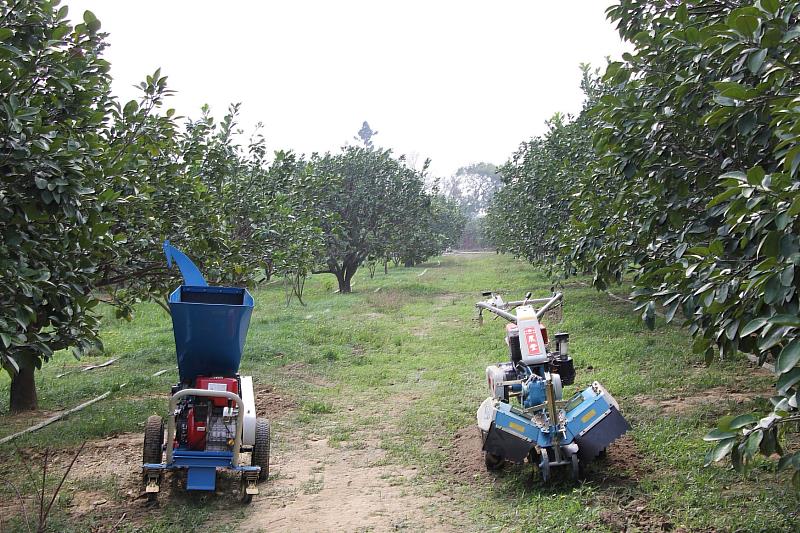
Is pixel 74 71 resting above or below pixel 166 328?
above

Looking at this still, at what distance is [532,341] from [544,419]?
0.70 meters

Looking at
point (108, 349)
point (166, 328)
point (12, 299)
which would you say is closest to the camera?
point (12, 299)

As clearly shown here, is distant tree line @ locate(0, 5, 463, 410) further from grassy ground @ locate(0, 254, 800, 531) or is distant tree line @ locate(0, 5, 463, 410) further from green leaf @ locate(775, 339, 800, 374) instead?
green leaf @ locate(775, 339, 800, 374)

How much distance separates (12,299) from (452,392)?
21.0 ft

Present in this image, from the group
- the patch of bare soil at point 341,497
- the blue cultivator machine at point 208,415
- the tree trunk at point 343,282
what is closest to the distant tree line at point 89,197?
the blue cultivator machine at point 208,415

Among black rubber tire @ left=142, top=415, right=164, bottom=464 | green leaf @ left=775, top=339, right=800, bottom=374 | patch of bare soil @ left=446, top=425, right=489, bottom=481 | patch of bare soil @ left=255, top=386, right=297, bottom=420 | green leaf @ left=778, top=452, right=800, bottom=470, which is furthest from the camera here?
patch of bare soil @ left=255, top=386, right=297, bottom=420

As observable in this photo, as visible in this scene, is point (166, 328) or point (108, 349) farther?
point (166, 328)

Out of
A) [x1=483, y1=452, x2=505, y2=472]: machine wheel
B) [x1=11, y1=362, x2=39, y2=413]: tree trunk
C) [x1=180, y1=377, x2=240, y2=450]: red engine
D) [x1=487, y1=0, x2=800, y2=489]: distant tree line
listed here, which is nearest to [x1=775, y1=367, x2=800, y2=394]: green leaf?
[x1=487, y1=0, x2=800, y2=489]: distant tree line

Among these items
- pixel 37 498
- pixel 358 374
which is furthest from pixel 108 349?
pixel 37 498

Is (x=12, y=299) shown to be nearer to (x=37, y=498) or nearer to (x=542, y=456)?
(x=37, y=498)

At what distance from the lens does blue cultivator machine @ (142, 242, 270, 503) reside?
5605 mm

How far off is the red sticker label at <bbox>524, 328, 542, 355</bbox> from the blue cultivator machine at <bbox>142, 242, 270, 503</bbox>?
8.07ft

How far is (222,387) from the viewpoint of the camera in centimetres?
593

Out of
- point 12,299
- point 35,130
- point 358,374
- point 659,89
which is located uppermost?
point 659,89
